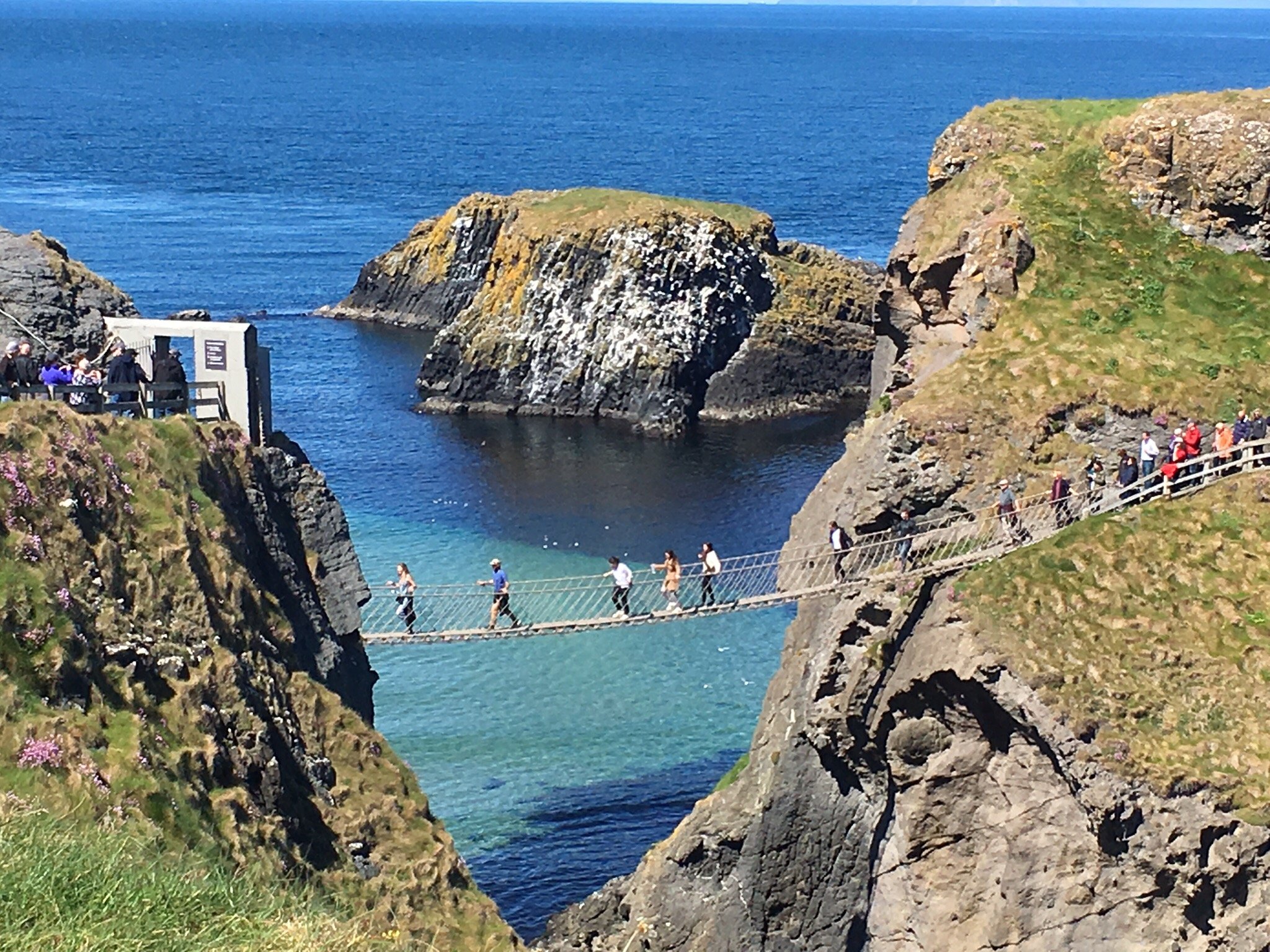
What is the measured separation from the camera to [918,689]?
38062 millimetres

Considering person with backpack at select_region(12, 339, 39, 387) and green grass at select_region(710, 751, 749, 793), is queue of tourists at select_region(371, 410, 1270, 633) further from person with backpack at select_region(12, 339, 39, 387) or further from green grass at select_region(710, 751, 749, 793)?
person with backpack at select_region(12, 339, 39, 387)

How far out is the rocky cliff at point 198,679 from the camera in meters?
26.4

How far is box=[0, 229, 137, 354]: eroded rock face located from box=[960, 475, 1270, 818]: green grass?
708 inches

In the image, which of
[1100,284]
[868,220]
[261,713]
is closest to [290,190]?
[868,220]

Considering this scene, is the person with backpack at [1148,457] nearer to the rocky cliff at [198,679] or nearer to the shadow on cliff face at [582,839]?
the rocky cliff at [198,679]

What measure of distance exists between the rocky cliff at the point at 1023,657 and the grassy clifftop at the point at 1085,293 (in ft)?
0.24

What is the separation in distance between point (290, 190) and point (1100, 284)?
120m

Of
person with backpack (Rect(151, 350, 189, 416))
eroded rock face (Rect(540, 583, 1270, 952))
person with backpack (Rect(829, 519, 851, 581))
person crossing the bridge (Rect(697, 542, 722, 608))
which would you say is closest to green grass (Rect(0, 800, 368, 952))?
person with backpack (Rect(151, 350, 189, 416))

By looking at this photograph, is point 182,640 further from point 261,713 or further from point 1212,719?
point 1212,719

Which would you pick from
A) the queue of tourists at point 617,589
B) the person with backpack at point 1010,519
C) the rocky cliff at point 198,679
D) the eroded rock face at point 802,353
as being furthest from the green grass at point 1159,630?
the eroded rock face at point 802,353

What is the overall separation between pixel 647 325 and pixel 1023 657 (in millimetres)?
57404

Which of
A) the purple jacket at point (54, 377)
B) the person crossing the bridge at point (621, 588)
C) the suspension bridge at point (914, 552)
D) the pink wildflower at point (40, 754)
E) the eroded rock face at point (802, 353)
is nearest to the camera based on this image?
the pink wildflower at point (40, 754)

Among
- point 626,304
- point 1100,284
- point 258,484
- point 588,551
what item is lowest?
point 588,551

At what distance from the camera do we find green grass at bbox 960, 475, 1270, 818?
34406 mm
